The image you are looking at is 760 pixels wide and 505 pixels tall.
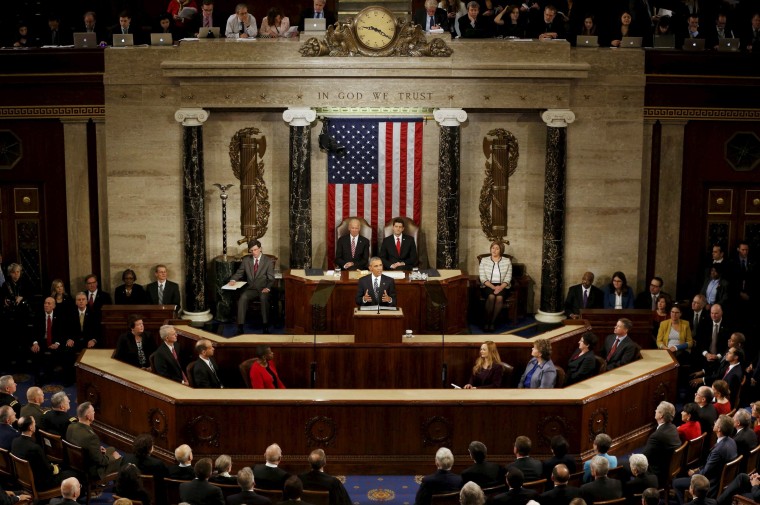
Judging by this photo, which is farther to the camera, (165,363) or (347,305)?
(347,305)

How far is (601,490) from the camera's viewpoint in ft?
34.9

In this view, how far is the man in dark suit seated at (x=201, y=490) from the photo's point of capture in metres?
10.3

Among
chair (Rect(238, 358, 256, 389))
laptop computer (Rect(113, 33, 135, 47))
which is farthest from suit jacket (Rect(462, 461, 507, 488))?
laptop computer (Rect(113, 33, 135, 47))

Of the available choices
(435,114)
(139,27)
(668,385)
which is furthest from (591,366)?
(139,27)

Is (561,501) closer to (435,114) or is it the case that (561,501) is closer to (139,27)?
(435,114)

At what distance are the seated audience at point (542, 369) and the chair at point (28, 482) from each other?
213 inches

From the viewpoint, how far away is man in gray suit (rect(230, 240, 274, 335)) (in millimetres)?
16906

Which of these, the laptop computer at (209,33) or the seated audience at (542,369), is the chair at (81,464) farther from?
the laptop computer at (209,33)

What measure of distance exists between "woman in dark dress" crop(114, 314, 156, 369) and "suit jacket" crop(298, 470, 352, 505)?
4.21m

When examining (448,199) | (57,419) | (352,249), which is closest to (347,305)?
(352,249)

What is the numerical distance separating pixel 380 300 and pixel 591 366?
2.90 meters

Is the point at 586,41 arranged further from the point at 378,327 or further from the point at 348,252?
the point at 378,327

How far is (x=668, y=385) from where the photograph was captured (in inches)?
550

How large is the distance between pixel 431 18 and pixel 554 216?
3.56 meters
